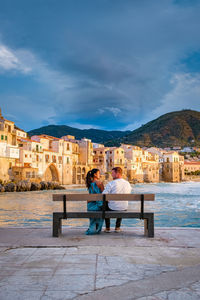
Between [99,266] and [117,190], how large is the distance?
298 cm

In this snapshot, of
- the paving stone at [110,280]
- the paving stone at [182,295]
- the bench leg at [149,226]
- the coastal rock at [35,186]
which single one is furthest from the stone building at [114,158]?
the paving stone at [182,295]

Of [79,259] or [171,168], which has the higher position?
[171,168]

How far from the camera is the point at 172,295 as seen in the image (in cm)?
304

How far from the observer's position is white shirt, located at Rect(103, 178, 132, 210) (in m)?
6.77

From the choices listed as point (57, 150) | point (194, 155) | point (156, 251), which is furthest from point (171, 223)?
point (194, 155)

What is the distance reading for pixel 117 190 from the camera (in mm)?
6902

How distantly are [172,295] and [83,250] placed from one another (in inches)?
86.5

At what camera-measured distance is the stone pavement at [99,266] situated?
314 cm

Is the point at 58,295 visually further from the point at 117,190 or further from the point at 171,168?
the point at 171,168

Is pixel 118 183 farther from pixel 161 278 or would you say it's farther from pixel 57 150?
pixel 57 150

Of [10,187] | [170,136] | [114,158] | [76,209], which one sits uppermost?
[170,136]

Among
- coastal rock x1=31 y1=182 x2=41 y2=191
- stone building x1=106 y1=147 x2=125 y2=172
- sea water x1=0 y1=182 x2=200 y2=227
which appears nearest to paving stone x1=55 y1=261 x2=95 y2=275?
sea water x1=0 y1=182 x2=200 y2=227

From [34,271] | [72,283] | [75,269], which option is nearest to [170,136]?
[75,269]

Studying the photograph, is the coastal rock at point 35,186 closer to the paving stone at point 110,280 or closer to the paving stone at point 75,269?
the paving stone at point 75,269
